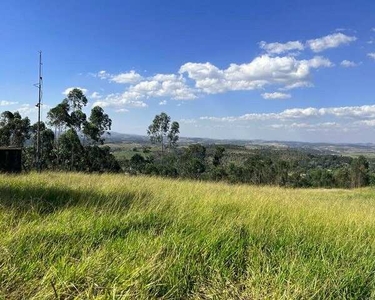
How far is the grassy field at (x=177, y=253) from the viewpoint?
2.82 metres

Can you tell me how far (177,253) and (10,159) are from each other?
11.5m

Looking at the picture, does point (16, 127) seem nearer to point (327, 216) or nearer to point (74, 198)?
point (74, 198)

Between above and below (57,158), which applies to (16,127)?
above

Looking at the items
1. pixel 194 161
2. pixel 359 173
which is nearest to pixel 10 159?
pixel 194 161

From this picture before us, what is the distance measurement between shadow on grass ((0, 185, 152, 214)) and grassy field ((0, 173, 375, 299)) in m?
0.04

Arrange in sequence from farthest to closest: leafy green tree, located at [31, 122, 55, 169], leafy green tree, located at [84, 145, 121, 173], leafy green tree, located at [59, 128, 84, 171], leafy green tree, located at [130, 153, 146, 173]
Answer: leafy green tree, located at [130, 153, 146, 173]
leafy green tree, located at [84, 145, 121, 173]
leafy green tree, located at [31, 122, 55, 169]
leafy green tree, located at [59, 128, 84, 171]

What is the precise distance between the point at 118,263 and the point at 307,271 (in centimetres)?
167

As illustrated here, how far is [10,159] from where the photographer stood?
513 inches

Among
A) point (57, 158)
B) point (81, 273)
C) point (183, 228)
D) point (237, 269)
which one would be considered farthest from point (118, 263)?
point (57, 158)

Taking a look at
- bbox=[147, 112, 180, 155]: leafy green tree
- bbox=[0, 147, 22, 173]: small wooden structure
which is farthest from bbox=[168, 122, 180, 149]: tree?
bbox=[0, 147, 22, 173]: small wooden structure

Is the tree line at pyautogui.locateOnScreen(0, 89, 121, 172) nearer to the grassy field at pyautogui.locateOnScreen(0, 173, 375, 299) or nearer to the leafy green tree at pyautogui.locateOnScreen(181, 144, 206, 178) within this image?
the leafy green tree at pyautogui.locateOnScreen(181, 144, 206, 178)

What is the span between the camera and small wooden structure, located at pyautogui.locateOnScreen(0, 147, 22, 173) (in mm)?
12859

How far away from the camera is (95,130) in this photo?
39.6m

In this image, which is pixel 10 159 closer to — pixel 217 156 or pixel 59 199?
pixel 59 199
